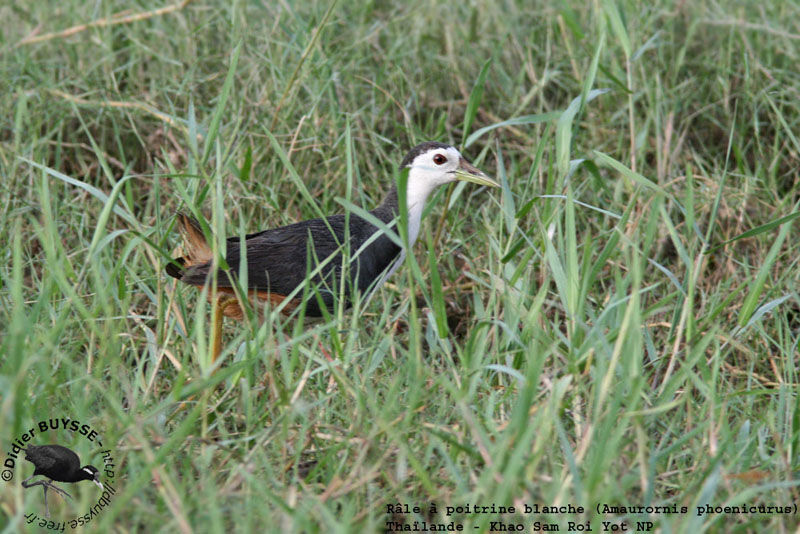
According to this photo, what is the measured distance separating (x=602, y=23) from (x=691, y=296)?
136 centimetres

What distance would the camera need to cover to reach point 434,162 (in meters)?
3.82

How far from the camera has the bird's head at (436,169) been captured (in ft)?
12.5

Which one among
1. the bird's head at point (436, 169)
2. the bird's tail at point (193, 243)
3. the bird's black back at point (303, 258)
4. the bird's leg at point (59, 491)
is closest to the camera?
the bird's leg at point (59, 491)

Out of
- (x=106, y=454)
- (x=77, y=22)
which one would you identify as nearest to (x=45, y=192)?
(x=106, y=454)

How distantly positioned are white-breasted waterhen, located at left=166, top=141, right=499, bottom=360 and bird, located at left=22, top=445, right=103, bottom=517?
993 millimetres

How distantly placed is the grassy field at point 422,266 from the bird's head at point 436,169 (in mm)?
107

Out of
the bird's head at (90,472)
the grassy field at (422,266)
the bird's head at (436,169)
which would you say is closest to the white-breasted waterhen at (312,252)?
the bird's head at (436,169)

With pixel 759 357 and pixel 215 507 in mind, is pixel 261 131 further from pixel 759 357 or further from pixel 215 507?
pixel 215 507

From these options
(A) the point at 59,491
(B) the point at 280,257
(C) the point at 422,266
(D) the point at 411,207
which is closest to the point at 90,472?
(A) the point at 59,491

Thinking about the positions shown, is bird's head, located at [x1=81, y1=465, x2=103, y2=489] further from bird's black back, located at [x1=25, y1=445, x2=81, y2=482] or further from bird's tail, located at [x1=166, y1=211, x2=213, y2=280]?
bird's tail, located at [x1=166, y1=211, x2=213, y2=280]

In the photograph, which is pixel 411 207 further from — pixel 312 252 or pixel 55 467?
pixel 55 467

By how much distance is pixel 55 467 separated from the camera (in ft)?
7.42

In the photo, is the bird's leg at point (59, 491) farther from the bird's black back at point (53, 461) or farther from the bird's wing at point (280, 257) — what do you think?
the bird's wing at point (280, 257)

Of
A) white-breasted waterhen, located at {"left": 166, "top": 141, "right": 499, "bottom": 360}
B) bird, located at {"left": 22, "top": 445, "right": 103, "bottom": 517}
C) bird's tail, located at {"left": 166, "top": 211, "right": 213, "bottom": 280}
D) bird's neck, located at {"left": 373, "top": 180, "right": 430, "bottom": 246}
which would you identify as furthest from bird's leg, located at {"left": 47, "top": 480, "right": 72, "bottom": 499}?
bird's neck, located at {"left": 373, "top": 180, "right": 430, "bottom": 246}
